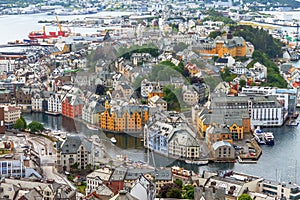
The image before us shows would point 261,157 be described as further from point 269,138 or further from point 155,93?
point 155,93

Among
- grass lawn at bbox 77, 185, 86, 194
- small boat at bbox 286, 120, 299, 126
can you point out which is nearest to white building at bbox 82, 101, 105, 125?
small boat at bbox 286, 120, 299, 126

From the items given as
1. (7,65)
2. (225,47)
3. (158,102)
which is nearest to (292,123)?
(158,102)

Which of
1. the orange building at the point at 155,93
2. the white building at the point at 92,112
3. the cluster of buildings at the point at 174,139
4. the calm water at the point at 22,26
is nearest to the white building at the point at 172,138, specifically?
the cluster of buildings at the point at 174,139

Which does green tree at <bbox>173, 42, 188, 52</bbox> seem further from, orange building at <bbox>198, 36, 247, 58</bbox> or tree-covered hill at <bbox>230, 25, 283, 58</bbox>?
tree-covered hill at <bbox>230, 25, 283, 58</bbox>

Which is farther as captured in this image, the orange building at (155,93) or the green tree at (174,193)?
the orange building at (155,93)

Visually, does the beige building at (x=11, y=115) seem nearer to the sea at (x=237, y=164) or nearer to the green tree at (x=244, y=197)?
the sea at (x=237, y=164)

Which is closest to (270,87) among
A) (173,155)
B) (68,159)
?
(173,155)

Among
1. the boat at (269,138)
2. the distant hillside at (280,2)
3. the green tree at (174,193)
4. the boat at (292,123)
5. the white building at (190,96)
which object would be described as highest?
the green tree at (174,193)
